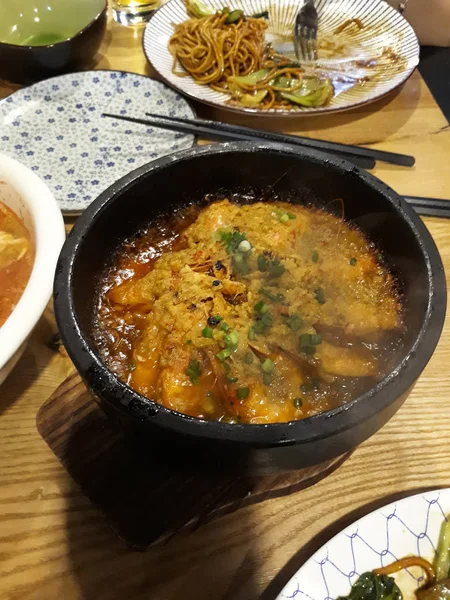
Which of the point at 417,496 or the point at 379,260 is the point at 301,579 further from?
the point at 379,260

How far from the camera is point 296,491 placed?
1.12 metres

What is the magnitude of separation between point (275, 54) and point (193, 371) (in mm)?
2072

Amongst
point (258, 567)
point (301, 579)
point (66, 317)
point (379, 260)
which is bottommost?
point (258, 567)

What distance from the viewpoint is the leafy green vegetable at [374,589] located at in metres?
0.96

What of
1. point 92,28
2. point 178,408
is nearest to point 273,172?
point 178,408

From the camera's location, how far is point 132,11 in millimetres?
2648

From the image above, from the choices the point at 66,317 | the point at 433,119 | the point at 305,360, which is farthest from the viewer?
the point at 433,119

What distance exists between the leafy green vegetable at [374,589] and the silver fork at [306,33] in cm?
224

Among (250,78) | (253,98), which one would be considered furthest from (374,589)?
(250,78)

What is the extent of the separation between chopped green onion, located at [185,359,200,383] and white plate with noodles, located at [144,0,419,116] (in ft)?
4.37

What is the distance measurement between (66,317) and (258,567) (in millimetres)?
655

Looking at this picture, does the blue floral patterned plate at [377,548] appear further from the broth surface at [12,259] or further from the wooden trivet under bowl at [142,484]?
the broth surface at [12,259]

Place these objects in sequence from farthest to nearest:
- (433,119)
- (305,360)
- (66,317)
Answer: (433,119), (305,360), (66,317)

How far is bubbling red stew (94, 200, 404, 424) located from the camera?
0.95 metres
